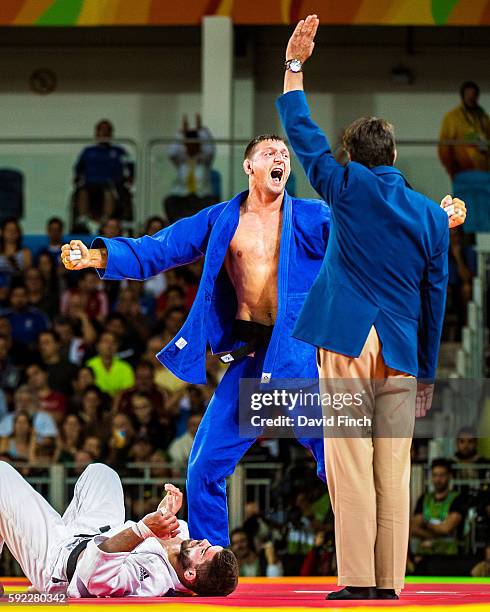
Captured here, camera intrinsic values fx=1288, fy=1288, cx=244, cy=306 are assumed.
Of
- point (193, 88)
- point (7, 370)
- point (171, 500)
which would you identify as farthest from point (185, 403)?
point (193, 88)

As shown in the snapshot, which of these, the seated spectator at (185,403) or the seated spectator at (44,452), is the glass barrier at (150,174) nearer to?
the seated spectator at (185,403)

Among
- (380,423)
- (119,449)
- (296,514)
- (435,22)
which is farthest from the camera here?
(435,22)

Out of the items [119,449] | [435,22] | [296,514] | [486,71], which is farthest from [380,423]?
[486,71]

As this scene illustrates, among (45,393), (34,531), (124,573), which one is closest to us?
(124,573)

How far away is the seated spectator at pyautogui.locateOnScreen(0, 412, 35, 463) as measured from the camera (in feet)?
27.6

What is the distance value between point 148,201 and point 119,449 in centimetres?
205

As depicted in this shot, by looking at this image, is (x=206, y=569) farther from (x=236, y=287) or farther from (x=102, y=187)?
(x=102, y=187)

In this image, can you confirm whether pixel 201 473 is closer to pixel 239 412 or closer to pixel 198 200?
pixel 239 412

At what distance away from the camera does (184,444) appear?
8391mm

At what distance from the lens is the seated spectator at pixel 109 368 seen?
9062 millimetres

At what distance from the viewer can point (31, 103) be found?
12.8 m

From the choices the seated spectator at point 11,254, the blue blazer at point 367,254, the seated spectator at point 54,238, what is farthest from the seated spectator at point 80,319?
the blue blazer at point 367,254

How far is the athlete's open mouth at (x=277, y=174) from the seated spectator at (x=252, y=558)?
9.98 feet

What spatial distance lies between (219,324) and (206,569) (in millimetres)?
1038
